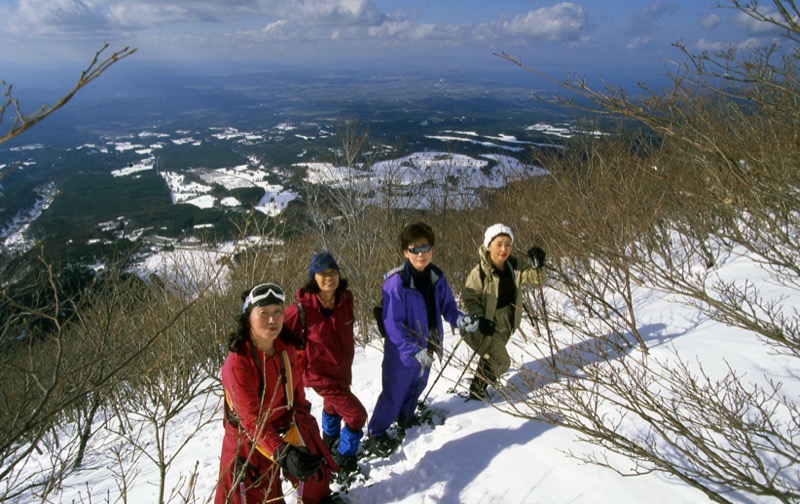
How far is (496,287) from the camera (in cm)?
368

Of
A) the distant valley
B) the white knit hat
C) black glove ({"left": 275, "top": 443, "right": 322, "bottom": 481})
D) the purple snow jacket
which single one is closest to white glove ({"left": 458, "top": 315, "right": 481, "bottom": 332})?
the purple snow jacket

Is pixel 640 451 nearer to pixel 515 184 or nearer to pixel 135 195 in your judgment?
pixel 515 184

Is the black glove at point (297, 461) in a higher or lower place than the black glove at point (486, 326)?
lower

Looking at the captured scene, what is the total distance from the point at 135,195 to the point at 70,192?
7415 millimetres

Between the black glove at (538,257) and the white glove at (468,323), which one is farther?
the black glove at (538,257)

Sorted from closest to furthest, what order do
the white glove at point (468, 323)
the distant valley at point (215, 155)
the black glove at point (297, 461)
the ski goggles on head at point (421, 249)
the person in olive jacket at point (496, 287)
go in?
1. the black glove at point (297, 461)
2. the ski goggles on head at point (421, 249)
3. the white glove at point (468, 323)
4. the person in olive jacket at point (496, 287)
5. the distant valley at point (215, 155)

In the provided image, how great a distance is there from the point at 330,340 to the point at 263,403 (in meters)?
0.82

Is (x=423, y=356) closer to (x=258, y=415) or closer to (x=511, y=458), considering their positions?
(x=511, y=458)

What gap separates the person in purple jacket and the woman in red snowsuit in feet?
2.79

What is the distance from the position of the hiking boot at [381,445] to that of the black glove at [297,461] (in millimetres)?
1079

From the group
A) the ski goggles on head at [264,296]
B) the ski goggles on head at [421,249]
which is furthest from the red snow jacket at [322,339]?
the ski goggles on head at [421,249]

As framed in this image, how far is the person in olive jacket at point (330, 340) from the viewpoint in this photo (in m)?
3.24

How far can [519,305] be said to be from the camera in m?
3.84

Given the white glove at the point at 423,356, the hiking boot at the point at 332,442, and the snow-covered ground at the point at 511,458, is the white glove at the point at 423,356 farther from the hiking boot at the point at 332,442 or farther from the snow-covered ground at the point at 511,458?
the hiking boot at the point at 332,442
